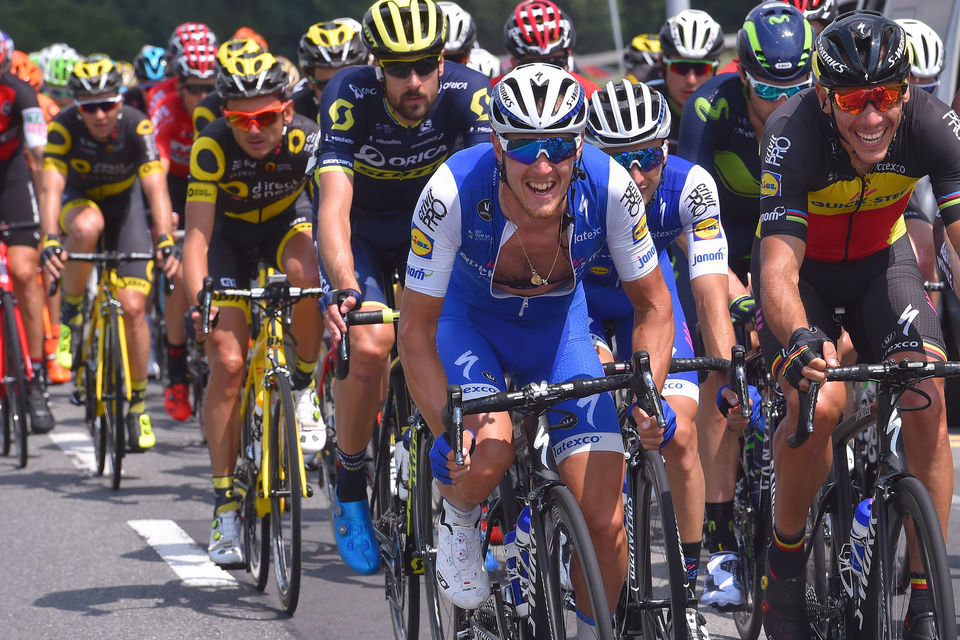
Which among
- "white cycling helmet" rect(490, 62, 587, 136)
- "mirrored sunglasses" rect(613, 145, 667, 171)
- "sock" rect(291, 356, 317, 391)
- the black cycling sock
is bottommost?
the black cycling sock

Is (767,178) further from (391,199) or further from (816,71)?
(391,199)

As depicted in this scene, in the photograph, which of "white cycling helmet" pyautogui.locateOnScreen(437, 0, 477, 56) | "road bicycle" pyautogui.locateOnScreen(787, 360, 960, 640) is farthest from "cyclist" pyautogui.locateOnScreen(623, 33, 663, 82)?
"road bicycle" pyautogui.locateOnScreen(787, 360, 960, 640)

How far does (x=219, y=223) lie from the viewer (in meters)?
7.55

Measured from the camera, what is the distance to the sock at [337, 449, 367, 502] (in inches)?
234

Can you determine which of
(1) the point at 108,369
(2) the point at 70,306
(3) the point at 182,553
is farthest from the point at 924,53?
(2) the point at 70,306

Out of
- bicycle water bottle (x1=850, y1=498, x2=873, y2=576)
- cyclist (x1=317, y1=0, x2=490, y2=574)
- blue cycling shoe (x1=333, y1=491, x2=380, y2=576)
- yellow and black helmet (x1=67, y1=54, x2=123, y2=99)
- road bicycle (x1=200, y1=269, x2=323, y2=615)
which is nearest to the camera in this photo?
bicycle water bottle (x1=850, y1=498, x2=873, y2=576)

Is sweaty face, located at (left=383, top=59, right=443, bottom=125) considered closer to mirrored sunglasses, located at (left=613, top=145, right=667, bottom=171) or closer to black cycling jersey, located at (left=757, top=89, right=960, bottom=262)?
mirrored sunglasses, located at (left=613, top=145, right=667, bottom=171)

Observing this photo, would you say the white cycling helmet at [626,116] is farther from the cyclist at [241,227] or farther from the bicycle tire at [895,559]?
the bicycle tire at [895,559]

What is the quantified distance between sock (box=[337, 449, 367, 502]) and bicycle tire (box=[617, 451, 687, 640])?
5.28 feet

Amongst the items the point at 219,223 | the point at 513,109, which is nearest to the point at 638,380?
the point at 513,109

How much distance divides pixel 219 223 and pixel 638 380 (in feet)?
13.2

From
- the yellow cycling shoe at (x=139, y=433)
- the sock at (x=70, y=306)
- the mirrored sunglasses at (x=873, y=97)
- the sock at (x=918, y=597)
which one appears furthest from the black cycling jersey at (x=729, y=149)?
the sock at (x=70, y=306)

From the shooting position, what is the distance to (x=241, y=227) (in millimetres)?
7582

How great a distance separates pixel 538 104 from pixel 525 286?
60 cm
